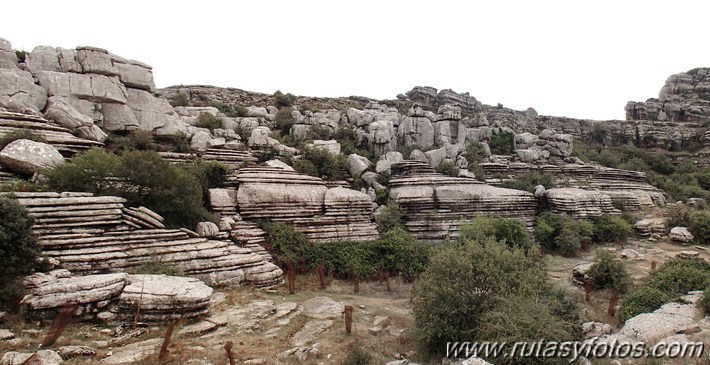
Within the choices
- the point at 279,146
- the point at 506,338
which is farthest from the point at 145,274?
the point at 279,146

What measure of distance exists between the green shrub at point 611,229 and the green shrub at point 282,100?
33000 mm

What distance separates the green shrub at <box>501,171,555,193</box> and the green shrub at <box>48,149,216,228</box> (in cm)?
2175

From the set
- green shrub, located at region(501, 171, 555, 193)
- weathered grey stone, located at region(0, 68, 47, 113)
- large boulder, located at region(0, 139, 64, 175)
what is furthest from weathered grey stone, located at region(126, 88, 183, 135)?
green shrub, located at region(501, 171, 555, 193)

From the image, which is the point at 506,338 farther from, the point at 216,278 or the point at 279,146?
the point at 279,146

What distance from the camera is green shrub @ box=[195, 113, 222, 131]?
2781 cm

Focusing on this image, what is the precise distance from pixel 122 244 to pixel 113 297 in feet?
10.8

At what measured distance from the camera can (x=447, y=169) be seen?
26.5 m

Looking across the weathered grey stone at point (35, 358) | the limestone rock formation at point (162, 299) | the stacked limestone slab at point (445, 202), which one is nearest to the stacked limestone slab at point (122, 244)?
the limestone rock formation at point (162, 299)

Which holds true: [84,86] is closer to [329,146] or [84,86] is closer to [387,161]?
[329,146]

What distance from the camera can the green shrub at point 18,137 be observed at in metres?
14.3

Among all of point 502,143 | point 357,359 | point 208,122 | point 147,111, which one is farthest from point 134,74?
point 502,143

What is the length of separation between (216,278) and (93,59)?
17.7m

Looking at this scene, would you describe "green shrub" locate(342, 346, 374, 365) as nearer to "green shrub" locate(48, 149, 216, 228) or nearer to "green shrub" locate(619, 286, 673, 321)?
"green shrub" locate(619, 286, 673, 321)

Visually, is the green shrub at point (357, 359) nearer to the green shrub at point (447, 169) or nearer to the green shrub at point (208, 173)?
the green shrub at point (208, 173)
